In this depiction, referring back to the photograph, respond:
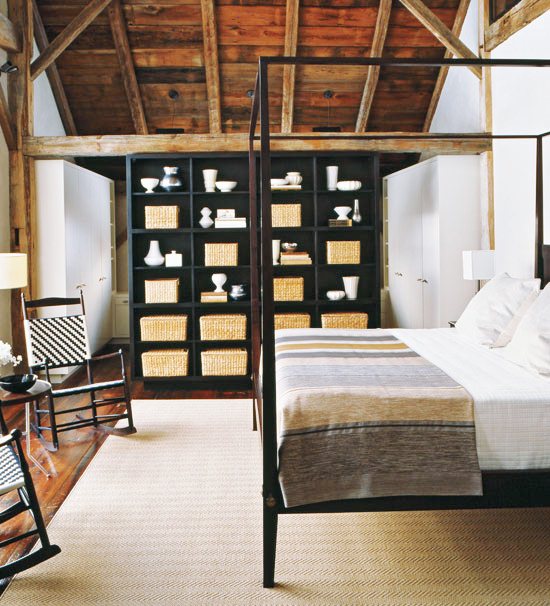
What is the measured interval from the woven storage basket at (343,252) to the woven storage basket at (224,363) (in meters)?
1.24

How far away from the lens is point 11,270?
13.4 feet

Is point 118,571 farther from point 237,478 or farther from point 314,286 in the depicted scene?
point 314,286

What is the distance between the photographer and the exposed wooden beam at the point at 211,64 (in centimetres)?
597

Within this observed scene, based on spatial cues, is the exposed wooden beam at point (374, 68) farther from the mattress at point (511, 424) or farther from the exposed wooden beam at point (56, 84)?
the mattress at point (511, 424)

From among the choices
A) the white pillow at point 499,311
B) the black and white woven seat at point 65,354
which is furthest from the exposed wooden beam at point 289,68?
the white pillow at point 499,311

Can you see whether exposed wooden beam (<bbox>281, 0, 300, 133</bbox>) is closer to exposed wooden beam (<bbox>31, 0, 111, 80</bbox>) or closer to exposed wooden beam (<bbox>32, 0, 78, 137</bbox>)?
exposed wooden beam (<bbox>31, 0, 111, 80</bbox>)

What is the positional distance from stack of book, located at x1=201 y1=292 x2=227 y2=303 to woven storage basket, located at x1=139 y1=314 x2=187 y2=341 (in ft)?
0.85

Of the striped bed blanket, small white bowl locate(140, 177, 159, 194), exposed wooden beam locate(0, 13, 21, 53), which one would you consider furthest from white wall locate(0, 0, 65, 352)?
the striped bed blanket

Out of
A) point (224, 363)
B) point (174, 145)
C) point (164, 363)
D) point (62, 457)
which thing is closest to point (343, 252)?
point (224, 363)

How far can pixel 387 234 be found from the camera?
26.5 ft

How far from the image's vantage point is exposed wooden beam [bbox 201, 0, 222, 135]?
19.6 feet

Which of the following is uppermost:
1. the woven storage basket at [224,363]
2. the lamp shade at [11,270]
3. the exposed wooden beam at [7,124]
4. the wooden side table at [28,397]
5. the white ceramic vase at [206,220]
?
the exposed wooden beam at [7,124]

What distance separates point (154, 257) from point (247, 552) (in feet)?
12.0

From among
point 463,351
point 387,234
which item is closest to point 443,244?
point 387,234
